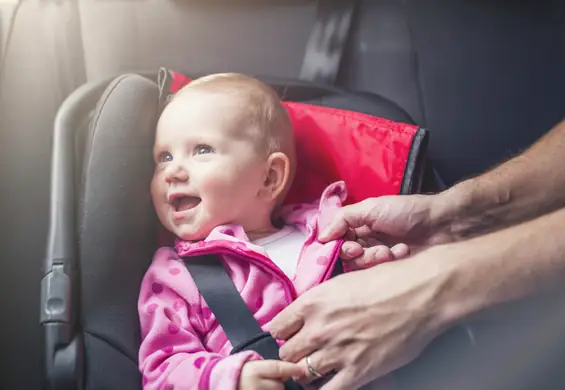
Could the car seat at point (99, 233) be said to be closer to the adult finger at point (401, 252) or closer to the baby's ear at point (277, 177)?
the baby's ear at point (277, 177)

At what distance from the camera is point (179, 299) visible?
1.69 ft

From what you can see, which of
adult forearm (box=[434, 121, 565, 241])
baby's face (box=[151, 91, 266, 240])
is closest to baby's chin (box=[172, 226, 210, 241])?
baby's face (box=[151, 91, 266, 240])

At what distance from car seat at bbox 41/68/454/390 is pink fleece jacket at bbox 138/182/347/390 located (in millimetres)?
17

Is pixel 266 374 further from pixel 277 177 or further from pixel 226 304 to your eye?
pixel 277 177

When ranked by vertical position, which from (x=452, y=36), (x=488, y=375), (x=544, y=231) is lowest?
(x=488, y=375)

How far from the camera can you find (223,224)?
55 cm

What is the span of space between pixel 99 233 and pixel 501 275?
1.04ft

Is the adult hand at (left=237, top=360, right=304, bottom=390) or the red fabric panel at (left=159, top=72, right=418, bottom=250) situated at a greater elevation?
the red fabric panel at (left=159, top=72, right=418, bottom=250)

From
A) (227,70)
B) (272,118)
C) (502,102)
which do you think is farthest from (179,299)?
(502,102)

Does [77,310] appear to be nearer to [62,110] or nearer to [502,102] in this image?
[62,110]

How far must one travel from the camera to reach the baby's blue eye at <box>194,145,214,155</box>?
545 millimetres

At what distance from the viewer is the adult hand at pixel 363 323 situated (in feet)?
1.54

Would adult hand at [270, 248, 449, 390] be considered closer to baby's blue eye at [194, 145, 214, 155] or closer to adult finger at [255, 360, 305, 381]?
adult finger at [255, 360, 305, 381]

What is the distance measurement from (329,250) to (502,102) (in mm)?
326
